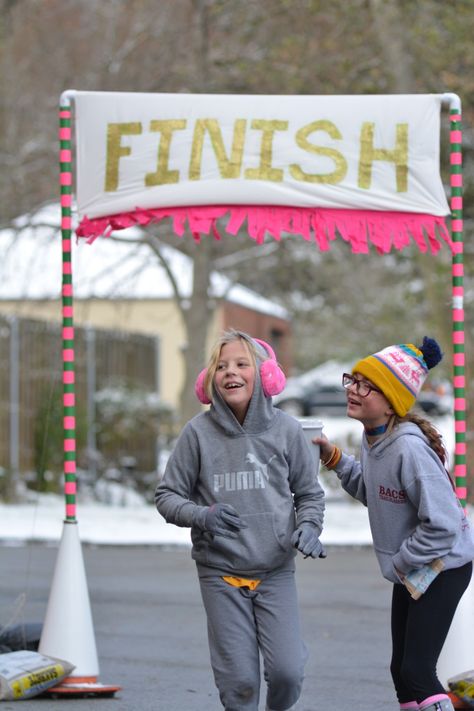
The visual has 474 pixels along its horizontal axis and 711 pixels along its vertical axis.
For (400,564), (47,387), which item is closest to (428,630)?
(400,564)

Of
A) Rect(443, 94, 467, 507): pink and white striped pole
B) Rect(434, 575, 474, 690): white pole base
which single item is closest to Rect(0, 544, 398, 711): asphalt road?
Rect(434, 575, 474, 690): white pole base

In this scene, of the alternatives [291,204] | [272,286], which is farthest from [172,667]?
[272,286]

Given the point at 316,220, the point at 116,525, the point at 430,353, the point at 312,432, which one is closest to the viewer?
the point at 430,353

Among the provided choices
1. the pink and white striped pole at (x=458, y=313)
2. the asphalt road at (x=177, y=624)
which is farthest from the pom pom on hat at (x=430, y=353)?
the asphalt road at (x=177, y=624)

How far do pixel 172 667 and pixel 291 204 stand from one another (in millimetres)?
2651

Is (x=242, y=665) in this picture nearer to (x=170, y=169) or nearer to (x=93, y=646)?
(x=93, y=646)

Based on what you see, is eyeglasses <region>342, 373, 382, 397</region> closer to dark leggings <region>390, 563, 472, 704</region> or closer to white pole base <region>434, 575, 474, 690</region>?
dark leggings <region>390, 563, 472, 704</region>

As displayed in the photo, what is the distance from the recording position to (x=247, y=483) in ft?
17.1

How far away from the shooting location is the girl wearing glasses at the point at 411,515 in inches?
199

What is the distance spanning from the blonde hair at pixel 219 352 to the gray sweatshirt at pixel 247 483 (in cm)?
8

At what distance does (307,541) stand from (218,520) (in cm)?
34

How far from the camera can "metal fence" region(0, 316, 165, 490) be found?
17.5 meters

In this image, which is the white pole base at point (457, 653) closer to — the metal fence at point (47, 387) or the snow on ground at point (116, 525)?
the snow on ground at point (116, 525)

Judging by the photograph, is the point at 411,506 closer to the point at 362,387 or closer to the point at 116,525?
the point at 362,387
